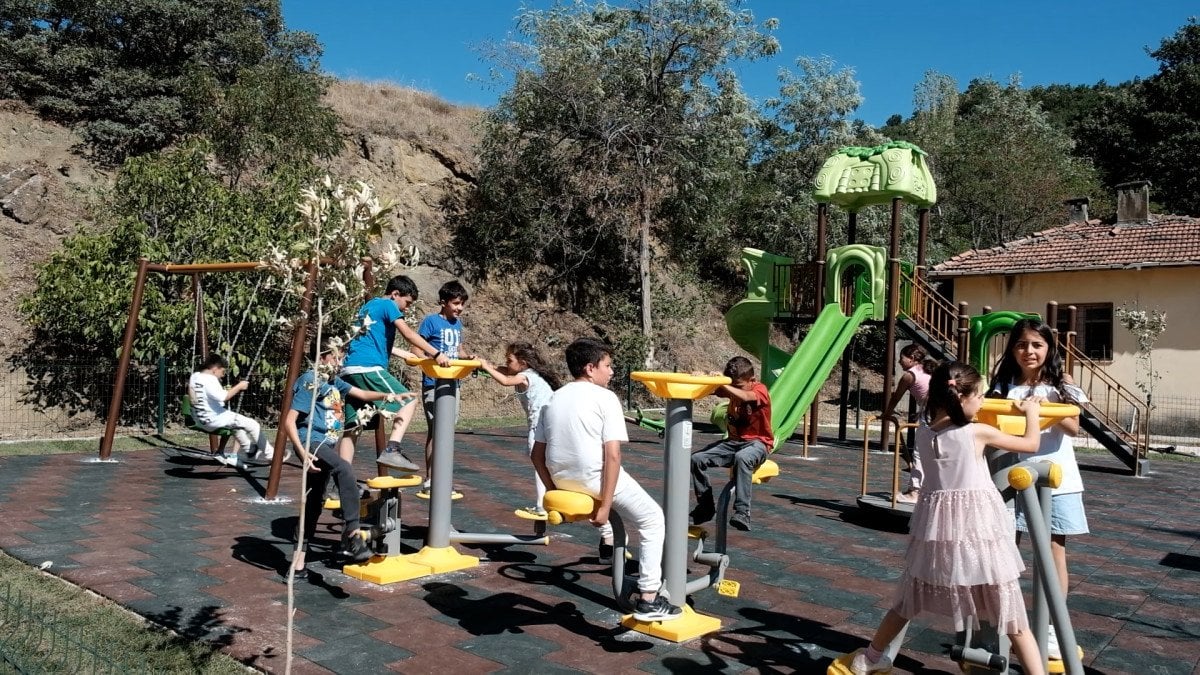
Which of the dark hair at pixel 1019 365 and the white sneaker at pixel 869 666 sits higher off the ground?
the dark hair at pixel 1019 365

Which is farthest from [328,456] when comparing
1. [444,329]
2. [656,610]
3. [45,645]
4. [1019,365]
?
[1019,365]

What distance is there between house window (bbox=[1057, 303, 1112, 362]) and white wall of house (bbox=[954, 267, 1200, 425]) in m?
0.19

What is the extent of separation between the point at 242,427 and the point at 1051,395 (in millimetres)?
7267

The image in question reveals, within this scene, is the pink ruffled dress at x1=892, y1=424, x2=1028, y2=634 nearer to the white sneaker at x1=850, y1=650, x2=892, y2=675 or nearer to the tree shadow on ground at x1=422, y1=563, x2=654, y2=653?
the white sneaker at x1=850, y1=650, x2=892, y2=675

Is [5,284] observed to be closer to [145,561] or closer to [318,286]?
[145,561]

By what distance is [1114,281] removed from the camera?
22.3m

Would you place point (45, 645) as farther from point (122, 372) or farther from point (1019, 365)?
point (122, 372)

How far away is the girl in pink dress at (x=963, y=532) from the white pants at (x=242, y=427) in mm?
6842

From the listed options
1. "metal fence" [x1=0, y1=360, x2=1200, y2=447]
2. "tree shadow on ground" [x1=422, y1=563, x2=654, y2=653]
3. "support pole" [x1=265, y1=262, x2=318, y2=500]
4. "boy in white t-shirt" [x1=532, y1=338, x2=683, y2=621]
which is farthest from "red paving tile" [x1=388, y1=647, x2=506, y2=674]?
"metal fence" [x1=0, y1=360, x2=1200, y2=447]

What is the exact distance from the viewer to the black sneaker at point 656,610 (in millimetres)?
4383

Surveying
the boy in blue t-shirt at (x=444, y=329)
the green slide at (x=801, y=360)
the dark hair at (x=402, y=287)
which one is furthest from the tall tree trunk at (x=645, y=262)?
the dark hair at (x=402, y=287)

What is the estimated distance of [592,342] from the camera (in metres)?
4.53

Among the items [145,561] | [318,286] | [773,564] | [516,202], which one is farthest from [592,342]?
[516,202]

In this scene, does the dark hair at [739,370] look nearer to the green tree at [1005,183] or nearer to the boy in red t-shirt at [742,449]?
the boy in red t-shirt at [742,449]
